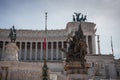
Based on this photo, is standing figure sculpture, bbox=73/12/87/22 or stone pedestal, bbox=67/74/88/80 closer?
stone pedestal, bbox=67/74/88/80

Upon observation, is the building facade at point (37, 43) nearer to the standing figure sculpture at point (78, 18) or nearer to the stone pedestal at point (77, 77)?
the standing figure sculpture at point (78, 18)

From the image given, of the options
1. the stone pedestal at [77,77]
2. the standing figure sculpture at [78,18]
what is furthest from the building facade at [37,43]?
the stone pedestal at [77,77]

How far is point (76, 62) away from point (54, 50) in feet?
203

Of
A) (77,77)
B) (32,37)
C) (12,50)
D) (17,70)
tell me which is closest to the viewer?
(77,77)

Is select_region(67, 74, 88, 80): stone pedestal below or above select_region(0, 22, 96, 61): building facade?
below

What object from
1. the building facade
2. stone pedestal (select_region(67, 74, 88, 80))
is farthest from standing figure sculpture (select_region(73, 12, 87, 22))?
stone pedestal (select_region(67, 74, 88, 80))

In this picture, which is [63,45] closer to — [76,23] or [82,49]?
[76,23]

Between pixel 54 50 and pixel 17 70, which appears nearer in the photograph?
pixel 17 70

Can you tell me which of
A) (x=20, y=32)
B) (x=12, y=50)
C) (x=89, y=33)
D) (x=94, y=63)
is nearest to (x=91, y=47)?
(x=89, y=33)

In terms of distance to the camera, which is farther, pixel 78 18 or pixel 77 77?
pixel 78 18

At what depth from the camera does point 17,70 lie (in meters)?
40.9

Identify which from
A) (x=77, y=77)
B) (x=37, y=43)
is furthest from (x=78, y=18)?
(x=77, y=77)

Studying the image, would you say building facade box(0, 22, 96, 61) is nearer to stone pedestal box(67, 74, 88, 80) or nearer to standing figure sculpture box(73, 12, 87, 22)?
standing figure sculpture box(73, 12, 87, 22)

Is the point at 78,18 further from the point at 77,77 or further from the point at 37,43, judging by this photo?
the point at 77,77
